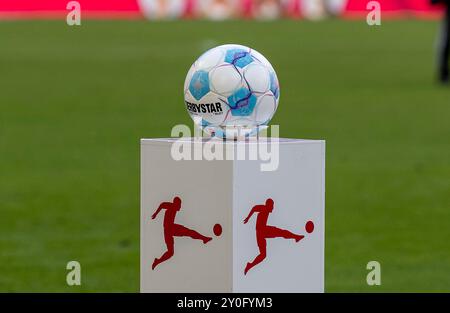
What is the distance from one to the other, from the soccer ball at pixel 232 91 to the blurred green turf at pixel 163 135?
226 centimetres

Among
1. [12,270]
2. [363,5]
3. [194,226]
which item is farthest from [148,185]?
[363,5]

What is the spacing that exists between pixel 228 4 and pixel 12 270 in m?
37.3

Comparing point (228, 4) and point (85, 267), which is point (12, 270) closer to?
point (85, 267)

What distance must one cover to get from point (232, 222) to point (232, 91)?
0.72 m

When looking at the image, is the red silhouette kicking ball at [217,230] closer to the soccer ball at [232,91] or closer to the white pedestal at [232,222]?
the white pedestal at [232,222]

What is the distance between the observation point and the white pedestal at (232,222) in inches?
239

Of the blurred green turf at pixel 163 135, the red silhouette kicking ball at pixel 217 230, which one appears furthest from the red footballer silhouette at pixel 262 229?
the blurred green turf at pixel 163 135

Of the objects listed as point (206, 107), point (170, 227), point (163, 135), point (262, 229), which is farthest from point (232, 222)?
point (163, 135)

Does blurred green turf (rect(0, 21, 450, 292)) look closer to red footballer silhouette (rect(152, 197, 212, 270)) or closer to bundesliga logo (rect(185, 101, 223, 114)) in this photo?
red footballer silhouette (rect(152, 197, 212, 270))

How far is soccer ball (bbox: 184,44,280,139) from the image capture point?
6371mm

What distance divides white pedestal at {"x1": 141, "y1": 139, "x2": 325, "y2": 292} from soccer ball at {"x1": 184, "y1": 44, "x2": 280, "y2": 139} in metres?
0.28

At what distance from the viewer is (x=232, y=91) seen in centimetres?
636

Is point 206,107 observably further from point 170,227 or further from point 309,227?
point 309,227

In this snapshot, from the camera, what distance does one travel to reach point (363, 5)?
143 ft
